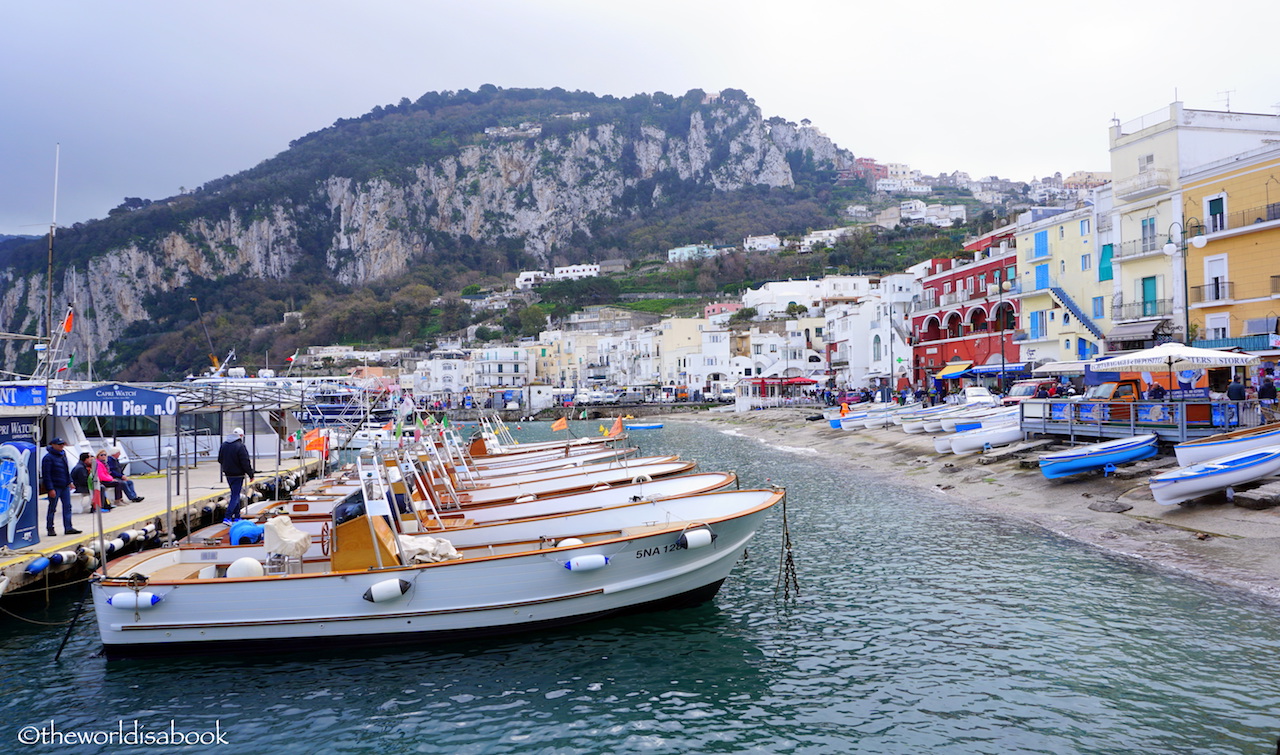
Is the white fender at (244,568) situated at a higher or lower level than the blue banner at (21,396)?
lower

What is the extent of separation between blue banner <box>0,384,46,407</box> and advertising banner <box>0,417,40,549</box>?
606cm

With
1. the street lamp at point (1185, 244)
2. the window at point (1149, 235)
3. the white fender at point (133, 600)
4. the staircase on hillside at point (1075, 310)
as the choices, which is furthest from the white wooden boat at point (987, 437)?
the white fender at point (133, 600)

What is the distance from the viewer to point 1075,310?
1667 inches

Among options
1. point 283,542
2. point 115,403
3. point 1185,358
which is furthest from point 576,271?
point 283,542

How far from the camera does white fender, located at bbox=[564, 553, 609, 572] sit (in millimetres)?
11070

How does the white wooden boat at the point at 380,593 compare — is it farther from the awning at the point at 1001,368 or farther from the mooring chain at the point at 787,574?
the awning at the point at 1001,368

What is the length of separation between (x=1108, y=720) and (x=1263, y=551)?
7.95 metres

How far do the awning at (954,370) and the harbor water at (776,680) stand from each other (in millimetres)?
38058

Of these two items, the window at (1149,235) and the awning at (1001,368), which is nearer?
the window at (1149,235)

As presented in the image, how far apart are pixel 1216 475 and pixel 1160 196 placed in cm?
2331

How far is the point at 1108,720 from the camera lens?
831 centimetres

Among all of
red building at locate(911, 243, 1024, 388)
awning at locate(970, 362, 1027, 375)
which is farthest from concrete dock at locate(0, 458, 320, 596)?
red building at locate(911, 243, 1024, 388)

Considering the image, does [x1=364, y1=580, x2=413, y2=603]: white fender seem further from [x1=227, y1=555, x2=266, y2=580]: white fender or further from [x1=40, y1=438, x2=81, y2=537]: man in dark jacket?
[x1=40, y1=438, x2=81, y2=537]: man in dark jacket

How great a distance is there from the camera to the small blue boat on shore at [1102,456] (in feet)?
68.0
